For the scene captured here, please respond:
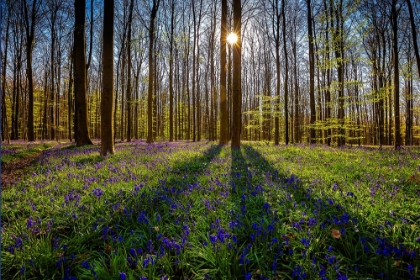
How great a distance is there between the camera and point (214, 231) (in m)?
2.94

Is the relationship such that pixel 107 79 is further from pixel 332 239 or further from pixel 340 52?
pixel 340 52

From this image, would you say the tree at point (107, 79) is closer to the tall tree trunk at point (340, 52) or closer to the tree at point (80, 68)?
the tree at point (80, 68)

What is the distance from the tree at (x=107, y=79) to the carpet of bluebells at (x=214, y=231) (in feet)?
14.6

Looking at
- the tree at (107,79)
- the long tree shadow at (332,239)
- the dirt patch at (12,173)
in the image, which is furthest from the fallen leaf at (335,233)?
the tree at (107,79)

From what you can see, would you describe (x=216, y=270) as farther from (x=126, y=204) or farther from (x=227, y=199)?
(x=126, y=204)

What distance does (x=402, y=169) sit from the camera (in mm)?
5734

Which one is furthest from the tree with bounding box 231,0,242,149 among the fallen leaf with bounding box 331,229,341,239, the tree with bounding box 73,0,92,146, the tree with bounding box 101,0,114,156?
the tree with bounding box 73,0,92,146

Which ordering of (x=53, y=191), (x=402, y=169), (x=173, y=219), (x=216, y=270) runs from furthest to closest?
1. (x=402, y=169)
2. (x=53, y=191)
3. (x=173, y=219)
4. (x=216, y=270)

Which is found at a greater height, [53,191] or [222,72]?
[222,72]

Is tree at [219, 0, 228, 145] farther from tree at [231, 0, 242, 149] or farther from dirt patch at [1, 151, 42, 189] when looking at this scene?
dirt patch at [1, 151, 42, 189]

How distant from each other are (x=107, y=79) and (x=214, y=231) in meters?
8.14

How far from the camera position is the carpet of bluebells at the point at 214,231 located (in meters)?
2.34

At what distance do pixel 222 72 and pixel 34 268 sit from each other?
13.1 metres

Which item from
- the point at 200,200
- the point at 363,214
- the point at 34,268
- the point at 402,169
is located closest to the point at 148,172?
the point at 200,200
